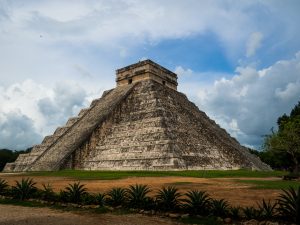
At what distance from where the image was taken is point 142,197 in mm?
9469

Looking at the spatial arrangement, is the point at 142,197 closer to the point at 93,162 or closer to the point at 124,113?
the point at 93,162

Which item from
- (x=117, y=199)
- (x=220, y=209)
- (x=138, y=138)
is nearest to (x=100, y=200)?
(x=117, y=199)

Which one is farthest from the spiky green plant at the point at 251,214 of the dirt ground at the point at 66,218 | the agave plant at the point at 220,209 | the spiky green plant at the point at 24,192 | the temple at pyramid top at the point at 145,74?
the temple at pyramid top at the point at 145,74

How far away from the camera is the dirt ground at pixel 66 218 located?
24.9ft

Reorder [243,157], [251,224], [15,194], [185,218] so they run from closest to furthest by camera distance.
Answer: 1. [251,224]
2. [185,218]
3. [15,194]
4. [243,157]

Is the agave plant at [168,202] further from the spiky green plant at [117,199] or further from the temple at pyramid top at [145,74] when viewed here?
the temple at pyramid top at [145,74]

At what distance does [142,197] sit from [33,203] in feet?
11.2

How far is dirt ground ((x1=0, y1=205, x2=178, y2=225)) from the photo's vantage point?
24.9ft

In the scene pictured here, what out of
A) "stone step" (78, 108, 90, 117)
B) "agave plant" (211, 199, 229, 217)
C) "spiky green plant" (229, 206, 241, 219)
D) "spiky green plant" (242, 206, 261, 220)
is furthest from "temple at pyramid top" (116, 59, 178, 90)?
"spiky green plant" (242, 206, 261, 220)

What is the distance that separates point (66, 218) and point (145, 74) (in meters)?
25.1

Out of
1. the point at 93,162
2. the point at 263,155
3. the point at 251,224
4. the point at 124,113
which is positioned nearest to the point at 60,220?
the point at 251,224

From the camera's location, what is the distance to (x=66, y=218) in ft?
26.6

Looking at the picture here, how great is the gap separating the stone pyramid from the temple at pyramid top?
9 centimetres

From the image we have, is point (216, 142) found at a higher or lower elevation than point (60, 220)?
higher
